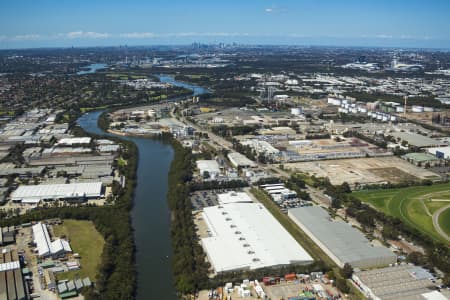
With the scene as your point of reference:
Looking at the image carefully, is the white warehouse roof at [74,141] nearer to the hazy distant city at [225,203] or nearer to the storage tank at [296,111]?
the hazy distant city at [225,203]

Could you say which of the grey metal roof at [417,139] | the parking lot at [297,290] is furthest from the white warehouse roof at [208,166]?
the grey metal roof at [417,139]

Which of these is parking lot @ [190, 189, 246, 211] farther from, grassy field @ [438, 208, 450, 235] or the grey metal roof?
the grey metal roof

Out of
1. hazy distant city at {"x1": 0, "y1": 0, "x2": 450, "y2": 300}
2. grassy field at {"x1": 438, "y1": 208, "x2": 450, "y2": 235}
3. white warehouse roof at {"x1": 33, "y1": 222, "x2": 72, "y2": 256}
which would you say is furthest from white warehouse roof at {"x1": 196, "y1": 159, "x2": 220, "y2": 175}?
grassy field at {"x1": 438, "y1": 208, "x2": 450, "y2": 235}

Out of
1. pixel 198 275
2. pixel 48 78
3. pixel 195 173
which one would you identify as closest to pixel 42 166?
pixel 195 173

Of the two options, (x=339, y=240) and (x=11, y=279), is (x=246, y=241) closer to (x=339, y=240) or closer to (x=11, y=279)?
(x=339, y=240)

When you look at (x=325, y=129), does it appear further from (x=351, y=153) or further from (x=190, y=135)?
(x=190, y=135)
